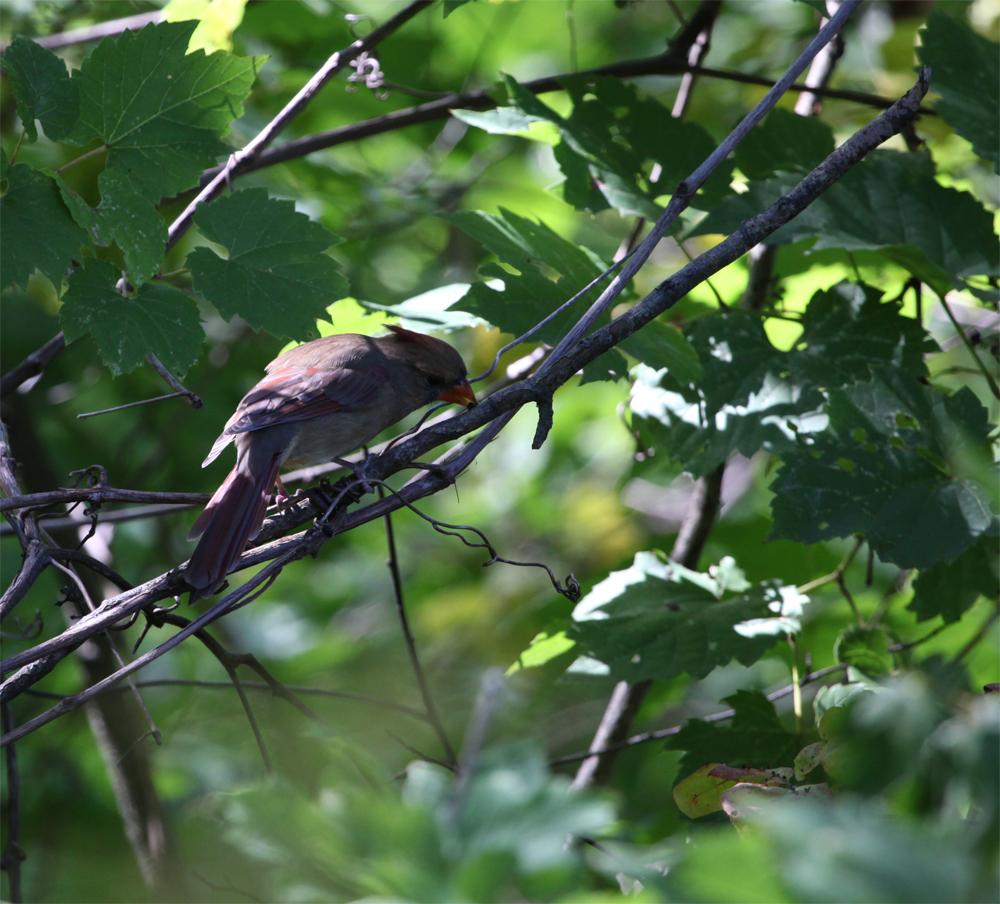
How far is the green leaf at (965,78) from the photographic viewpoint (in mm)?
2629

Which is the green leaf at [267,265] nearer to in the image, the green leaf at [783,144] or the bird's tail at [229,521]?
the bird's tail at [229,521]

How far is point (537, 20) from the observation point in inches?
177

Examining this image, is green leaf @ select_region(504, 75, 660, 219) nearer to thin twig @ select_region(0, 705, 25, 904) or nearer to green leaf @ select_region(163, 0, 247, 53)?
green leaf @ select_region(163, 0, 247, 53)

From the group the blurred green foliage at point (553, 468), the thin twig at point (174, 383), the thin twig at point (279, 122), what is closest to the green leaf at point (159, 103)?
the blurred green foliage at point (553, 468)

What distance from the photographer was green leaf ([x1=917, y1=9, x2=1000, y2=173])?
104 inches

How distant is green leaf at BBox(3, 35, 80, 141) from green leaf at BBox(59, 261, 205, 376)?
32 centimetres

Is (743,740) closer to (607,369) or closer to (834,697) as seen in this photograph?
(834,697)

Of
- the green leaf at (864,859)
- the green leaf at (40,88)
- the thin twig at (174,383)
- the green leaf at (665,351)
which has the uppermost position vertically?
the green leaf at (40,88)

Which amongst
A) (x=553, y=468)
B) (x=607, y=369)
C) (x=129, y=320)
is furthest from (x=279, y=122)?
(x=553, y=468)

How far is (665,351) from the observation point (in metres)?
2.30

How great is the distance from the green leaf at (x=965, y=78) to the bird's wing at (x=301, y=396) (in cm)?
186

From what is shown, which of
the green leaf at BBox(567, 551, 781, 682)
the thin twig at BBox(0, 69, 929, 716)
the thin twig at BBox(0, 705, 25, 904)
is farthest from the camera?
the green leaf at BBox(567, 551, 781, 682)

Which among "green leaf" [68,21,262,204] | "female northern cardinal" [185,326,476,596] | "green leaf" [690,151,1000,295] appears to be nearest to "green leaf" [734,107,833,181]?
"green leaf" [690,151,1000,295]

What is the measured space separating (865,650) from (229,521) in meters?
1.57
